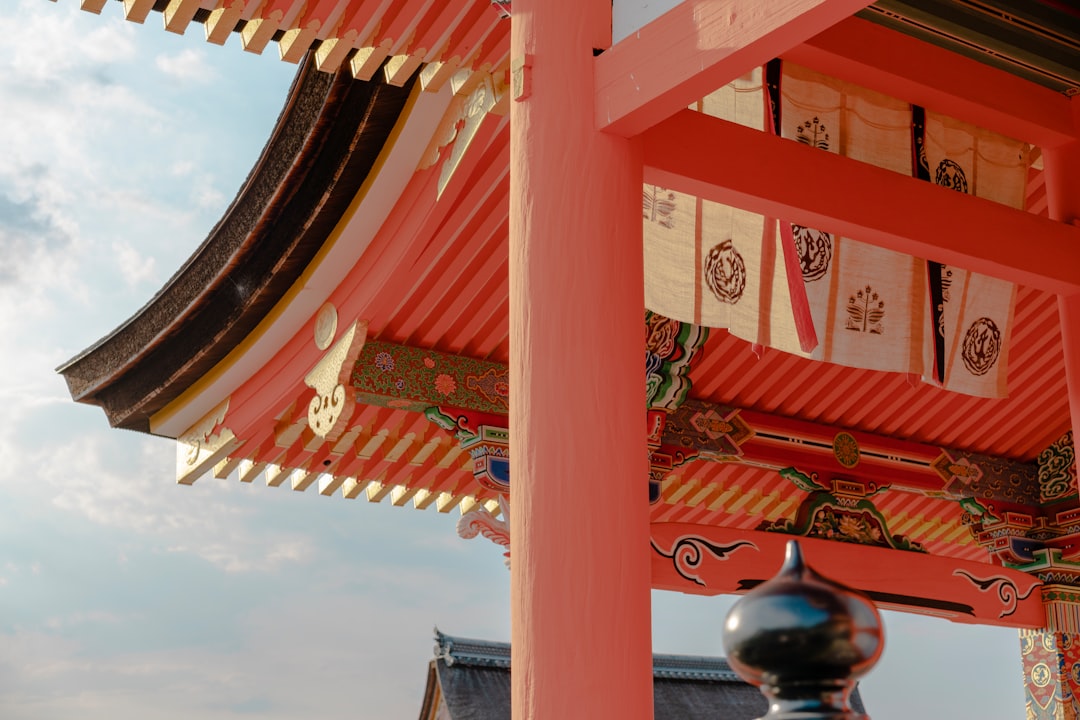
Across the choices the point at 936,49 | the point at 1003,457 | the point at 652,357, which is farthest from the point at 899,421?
the point at 936,49

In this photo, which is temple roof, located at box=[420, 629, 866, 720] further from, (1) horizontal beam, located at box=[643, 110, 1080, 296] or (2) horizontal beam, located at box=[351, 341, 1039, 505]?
(1) horizontal beam, located at box=[643, 110, 1080, 296]

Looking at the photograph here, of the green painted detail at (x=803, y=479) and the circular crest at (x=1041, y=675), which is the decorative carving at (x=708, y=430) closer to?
the green painted detail at (x=803, y=479)

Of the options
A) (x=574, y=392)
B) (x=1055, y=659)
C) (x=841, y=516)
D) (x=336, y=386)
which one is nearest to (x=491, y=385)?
(x=336, y=386)

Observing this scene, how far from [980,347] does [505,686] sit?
7642 millimetres

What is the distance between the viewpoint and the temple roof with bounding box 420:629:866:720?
11250 mm

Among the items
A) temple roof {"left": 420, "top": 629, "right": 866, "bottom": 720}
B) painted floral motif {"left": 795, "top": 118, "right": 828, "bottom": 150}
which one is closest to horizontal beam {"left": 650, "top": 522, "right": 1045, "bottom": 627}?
painted floral motif {"left": 795, "top": 118, "right": 828, "bottom": 150}

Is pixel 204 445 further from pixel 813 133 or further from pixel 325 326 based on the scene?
pixel 813 133

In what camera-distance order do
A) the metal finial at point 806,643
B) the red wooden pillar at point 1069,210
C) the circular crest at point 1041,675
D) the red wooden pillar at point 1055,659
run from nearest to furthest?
the metal finial at point 806,643, the red wooden pillar at point 1069,210, the red wooden pillar at point 1055,659, the circular crest at point 1041,675

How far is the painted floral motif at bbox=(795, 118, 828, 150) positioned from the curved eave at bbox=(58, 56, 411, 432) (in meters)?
1.44

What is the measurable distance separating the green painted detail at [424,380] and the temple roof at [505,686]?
5.27m

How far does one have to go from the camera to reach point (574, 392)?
2.80 m

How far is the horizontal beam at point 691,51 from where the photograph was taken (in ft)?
8.70

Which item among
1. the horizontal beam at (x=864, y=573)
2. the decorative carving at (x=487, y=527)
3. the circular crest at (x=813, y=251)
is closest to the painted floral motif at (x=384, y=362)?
the decorative carving at (x=487, y=527)

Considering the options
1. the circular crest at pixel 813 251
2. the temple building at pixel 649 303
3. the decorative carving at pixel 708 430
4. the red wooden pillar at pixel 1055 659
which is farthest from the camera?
the red wooden pillar at pixel 1055 659
